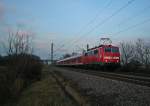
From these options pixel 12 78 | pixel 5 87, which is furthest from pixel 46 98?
pixel 12 78

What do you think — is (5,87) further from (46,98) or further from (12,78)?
(46,98)

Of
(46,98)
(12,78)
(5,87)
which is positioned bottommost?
(46,98)

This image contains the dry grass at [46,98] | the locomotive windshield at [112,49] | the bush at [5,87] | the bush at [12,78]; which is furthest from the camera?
the locomotive windshield at [112,49]

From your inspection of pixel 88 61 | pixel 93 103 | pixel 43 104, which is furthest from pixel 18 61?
pixel 88 61

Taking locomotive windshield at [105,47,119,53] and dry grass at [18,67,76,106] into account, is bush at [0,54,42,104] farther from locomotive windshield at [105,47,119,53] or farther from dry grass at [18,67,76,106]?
locomotive windshield at [105,47,119,53]

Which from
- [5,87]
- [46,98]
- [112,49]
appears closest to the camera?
[46,98]

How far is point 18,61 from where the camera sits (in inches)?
736

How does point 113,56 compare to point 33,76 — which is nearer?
point 33,76

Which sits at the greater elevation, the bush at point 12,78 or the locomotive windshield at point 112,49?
the locomotive windshield at point 112,49

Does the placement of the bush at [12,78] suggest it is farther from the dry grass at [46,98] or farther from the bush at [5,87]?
the dry grass at [46,98]

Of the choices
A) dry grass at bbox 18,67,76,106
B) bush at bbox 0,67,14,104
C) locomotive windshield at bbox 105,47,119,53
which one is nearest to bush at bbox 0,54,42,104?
bush at bbox 0,67,14,104

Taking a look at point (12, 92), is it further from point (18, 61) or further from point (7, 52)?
point (18, 61)

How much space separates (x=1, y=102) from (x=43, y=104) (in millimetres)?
3512

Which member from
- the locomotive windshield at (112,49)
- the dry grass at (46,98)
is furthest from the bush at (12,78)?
the locomotive windshield at (112,49)
